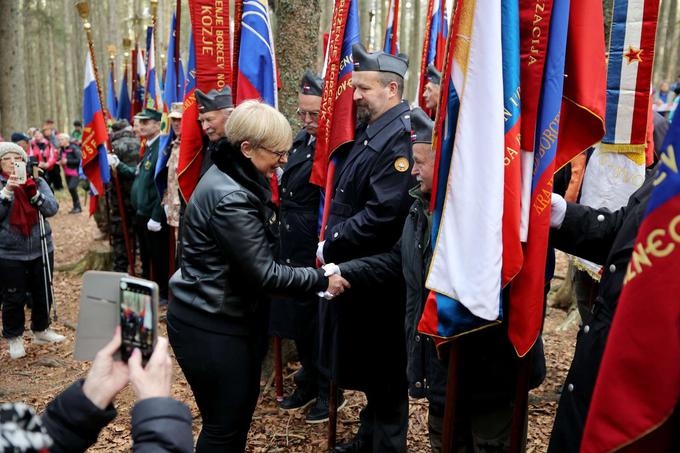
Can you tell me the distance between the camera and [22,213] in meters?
5.97

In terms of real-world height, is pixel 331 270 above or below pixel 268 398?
above

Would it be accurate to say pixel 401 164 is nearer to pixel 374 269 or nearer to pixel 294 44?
pixel 374 269

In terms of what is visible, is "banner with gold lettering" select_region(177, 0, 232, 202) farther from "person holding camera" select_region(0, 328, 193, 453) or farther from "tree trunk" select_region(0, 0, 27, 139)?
"tree trunk" select_region(0, 0, 27, 139)

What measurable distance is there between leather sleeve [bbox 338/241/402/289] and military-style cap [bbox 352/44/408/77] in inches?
44.4

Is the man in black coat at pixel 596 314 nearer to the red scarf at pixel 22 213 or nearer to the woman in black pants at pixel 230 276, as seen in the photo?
the woman in black pants at pixel 230 276

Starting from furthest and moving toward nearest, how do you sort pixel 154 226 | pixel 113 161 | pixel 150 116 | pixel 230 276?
pixel 113 161 → pixel 150 116 → pixel 154 226 → pixel 230 276

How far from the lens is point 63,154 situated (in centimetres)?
1762

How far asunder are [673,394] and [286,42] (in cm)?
488

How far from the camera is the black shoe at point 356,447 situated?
385cm

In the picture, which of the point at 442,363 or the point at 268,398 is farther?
the point at 268,398

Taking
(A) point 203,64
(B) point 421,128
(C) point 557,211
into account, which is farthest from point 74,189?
(C) point 557,211

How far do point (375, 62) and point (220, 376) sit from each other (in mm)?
2112

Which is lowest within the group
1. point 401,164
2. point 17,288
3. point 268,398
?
point 268,398

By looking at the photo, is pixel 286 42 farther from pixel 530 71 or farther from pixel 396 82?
pixel 530 71
